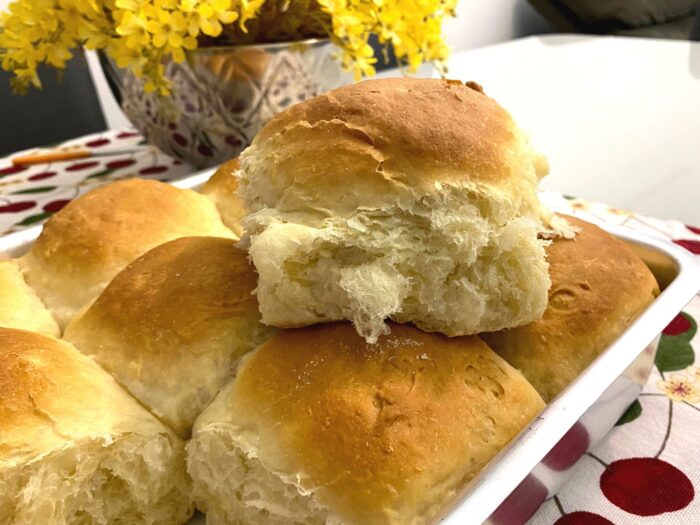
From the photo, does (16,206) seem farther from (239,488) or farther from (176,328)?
(239,488)

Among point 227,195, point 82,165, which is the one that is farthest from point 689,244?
point 82,165

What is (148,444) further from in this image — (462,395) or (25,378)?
(462,395)

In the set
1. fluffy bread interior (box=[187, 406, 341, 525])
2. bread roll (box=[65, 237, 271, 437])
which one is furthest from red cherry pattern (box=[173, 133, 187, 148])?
fluffy bread interior (box=[187, 406, 341, 525])

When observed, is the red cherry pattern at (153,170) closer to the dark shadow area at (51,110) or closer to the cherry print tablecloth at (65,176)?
the cherry print tablecloth at (65,176)

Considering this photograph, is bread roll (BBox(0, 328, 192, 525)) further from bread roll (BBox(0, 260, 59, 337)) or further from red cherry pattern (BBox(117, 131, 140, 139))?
red cherry pattern (BBox(117, 131, 140, 139))

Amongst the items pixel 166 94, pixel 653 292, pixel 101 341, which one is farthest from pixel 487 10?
pixel 101 341

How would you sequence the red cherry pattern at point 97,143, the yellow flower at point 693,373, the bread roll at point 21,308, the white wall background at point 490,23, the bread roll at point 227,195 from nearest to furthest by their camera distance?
1. the bread roll at point 21,308
2. the yellow flower at point 693,373
3. the bread roll at point 227,195
4. the red cherry pattern at point 97,143
5. the white wall background at point 490,23

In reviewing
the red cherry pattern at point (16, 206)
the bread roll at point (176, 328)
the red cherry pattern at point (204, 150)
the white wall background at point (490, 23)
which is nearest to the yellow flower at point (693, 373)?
the bread roll at point (176, 328)
